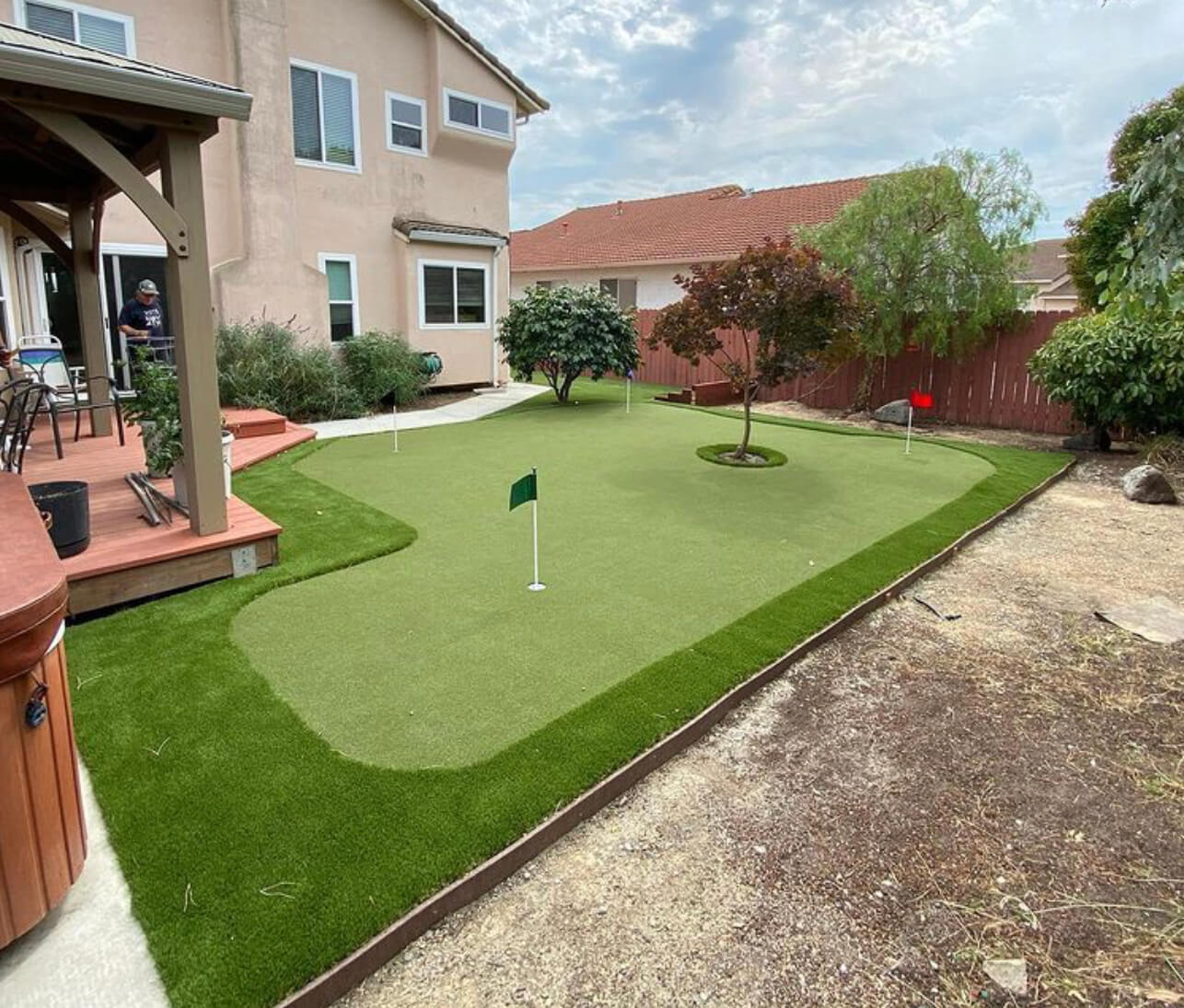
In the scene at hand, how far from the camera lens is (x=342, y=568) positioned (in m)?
5.27

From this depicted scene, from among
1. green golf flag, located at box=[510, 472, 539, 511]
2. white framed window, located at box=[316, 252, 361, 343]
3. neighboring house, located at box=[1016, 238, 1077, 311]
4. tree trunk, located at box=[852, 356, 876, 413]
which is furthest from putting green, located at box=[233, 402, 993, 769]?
neighboring house, located at box=[1016, 238, 1077, 311]

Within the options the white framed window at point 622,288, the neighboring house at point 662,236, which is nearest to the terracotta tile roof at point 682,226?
the neighboring house at point 662,236

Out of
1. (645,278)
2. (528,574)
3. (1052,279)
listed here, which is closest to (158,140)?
(528,574)

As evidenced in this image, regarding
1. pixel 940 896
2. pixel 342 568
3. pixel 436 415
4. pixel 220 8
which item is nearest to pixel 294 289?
pixel 436 415

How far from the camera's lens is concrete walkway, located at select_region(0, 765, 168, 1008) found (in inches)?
79.9

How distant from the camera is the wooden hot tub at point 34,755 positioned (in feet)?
6.60

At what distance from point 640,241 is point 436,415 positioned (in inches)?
574

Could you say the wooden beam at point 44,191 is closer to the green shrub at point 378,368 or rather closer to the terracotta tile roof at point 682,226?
the green shrub at point 378,368

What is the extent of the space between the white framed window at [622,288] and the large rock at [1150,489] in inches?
684

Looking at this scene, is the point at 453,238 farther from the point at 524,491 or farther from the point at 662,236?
the point at 662,236

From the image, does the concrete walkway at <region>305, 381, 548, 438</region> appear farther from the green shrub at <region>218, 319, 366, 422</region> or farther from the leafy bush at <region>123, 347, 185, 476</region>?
the leafy bush at <region>123, 347, 185, 476</region>

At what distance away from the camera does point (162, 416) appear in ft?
17.9

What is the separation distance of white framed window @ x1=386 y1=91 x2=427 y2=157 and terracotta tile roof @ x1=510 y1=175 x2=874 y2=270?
31.3ft

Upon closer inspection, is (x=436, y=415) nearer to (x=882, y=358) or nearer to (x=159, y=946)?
(x=882, y=358)
